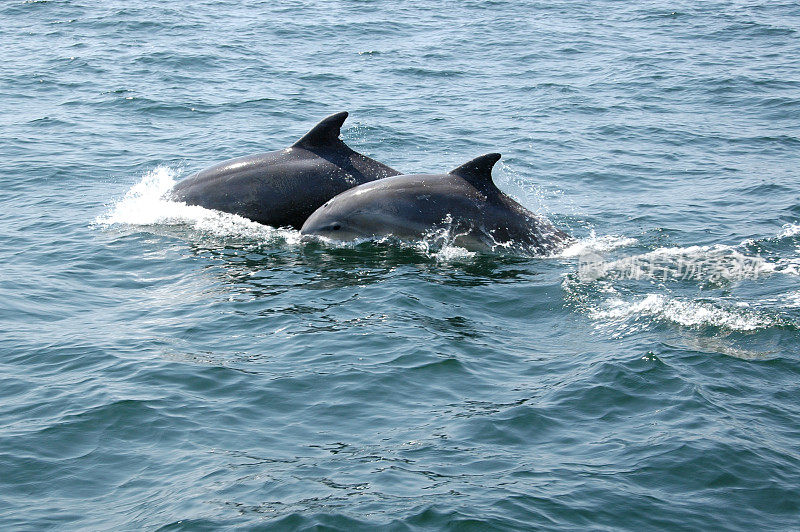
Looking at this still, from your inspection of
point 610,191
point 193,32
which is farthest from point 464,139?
point 193,32

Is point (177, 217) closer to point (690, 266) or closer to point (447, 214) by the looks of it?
point (447, 214)

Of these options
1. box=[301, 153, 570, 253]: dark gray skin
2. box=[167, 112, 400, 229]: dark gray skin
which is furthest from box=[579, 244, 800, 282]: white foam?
box=[167, 112, 400, 229]: dark gray skin

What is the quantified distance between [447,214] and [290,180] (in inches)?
118

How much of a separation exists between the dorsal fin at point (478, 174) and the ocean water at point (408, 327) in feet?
3.53

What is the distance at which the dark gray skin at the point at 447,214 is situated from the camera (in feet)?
50.0

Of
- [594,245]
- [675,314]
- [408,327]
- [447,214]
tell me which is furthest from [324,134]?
[675,314]

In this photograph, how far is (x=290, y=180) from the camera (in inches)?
653

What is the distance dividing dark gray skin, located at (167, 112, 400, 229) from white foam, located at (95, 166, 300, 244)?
0.16m

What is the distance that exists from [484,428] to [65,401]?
452cm

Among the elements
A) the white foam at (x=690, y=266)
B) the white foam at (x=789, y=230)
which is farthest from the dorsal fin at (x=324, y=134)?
the white foam at (x=789, y=230)

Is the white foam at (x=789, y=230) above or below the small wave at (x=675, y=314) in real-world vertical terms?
below

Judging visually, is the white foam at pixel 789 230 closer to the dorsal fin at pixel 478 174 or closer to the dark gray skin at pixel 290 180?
the dorsal fin at pixel 478 174

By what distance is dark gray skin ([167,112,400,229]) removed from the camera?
16.5 meters

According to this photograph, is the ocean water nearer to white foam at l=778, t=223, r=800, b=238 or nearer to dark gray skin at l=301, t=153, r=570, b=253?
white foam at l=778, t=223, r=800, b=238
